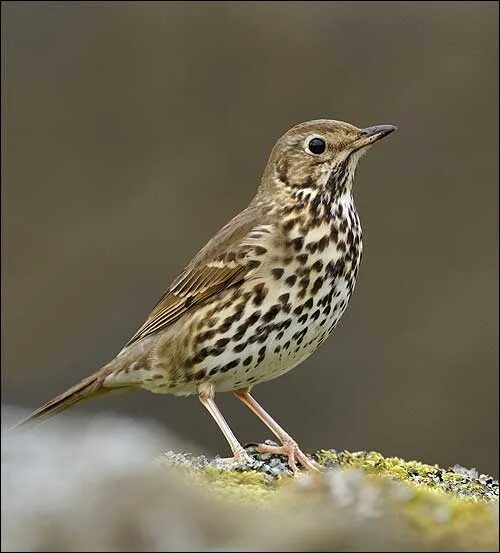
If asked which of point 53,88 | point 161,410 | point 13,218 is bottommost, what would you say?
point 161,410

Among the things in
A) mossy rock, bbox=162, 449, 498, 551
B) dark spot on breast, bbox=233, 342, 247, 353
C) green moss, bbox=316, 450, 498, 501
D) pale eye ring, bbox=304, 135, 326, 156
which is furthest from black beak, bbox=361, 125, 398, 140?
mossy rock, bbox=162, 449, 498, 551

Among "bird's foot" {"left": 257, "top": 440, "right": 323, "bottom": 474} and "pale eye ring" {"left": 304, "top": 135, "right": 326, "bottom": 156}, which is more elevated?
"pale eye ring" {"left": 304, "top": 135, "right": 326, "bottom": 156}

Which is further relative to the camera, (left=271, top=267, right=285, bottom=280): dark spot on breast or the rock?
(left=271, top=267, right=285, bottom=280): dark spot on breast

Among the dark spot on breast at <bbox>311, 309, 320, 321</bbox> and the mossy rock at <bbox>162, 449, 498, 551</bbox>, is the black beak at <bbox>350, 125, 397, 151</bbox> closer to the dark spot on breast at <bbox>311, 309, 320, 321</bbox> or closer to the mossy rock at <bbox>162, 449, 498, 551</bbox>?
the dark spot on breast at <bbox>311, 309, 320, 321</bbox>

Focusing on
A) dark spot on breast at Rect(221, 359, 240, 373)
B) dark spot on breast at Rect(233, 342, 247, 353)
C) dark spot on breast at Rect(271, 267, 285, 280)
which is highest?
dark spot on breast at Rect(271, 267, 285, 280)

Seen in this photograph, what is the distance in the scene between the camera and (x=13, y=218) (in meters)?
16.0

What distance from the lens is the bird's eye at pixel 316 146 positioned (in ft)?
22.2

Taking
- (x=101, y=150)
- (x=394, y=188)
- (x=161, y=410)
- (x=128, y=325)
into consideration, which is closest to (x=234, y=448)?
(x=161, y=410)

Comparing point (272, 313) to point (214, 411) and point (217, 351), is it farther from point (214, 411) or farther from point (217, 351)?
point (214, 411)

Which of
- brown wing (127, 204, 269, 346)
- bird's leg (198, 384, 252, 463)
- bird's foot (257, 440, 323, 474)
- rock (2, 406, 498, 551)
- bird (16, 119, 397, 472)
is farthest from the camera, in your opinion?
brown wing (127, 204, 269, 346)

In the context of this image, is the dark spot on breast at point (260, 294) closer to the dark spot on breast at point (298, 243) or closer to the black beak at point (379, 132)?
the dark spot on breast at point (298, 243)

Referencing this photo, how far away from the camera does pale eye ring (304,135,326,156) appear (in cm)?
677

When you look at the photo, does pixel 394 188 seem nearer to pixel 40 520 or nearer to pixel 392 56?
pixel 392 56

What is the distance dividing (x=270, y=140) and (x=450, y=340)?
323 cm
